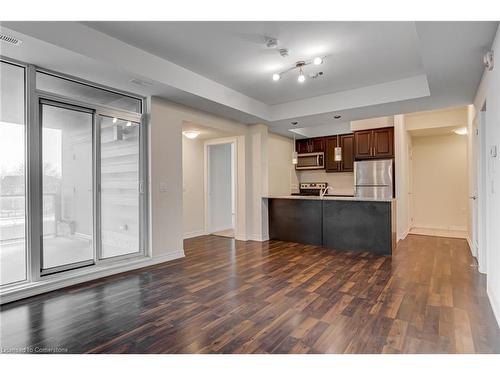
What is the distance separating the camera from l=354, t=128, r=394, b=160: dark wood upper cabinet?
612 cm

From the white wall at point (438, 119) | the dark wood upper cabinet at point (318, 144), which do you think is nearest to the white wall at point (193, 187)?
the dark wood upper cabinet at point (318, 144)

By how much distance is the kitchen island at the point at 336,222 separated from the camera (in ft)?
15.7

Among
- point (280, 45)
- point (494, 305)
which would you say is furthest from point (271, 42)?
point (494, 305)

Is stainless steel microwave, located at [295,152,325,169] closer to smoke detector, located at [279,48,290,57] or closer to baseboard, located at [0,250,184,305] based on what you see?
smoke detector, located at [279,48,290,57]

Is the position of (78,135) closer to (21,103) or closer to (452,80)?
(21,103)

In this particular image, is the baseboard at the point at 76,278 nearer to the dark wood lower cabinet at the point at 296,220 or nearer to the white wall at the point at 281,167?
the dark wood lower cabinet at the point at 296,220

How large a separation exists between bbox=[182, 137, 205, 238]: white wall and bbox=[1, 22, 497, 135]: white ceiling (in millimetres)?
1992

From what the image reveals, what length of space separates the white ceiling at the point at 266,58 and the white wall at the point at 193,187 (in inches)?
78.4

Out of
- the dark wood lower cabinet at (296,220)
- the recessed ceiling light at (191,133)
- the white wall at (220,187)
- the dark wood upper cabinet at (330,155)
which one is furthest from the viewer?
the dark wood upper cabinet at (330,155)

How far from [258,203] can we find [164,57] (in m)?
3.49

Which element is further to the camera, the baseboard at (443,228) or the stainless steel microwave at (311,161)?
the stainless steel microwave at (311,161)

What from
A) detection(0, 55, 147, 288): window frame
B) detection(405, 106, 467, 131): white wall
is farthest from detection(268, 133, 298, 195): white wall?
detection(0, 55, 147, 288): window frame
